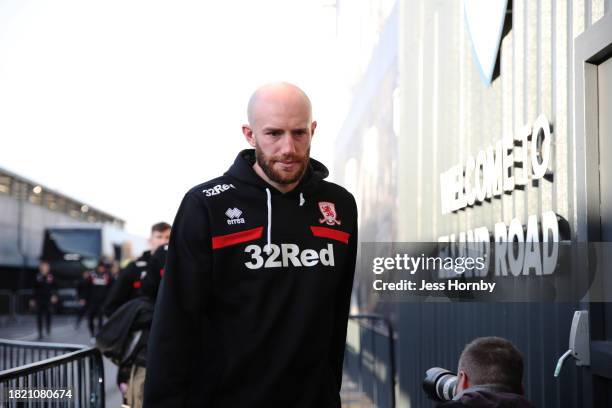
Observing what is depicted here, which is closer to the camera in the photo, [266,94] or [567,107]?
[266,94]

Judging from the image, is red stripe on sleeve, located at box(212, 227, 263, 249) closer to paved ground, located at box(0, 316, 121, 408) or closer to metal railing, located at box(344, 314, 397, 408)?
metal railing, located at box(344, 314, 397, 408)

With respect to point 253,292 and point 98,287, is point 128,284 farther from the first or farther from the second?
point 98,287

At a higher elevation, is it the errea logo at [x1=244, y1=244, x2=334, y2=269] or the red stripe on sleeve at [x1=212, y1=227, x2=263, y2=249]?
the red stripe on sleeve at [x1=212, y1=227, x2=263, y2=249]

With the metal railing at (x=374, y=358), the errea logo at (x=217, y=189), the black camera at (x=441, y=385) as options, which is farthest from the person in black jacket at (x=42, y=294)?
the errea logo at (x=217, y=189)

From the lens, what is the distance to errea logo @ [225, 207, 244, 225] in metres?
2.54

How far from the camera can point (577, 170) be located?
3527mm

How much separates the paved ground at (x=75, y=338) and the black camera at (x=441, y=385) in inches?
219

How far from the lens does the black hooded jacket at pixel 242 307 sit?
2.48 m

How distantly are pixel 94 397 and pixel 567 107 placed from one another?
10.4ft

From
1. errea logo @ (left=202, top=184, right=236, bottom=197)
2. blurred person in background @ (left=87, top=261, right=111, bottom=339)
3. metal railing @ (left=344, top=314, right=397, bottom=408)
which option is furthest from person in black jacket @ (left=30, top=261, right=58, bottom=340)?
errea logo @ (left=202, top=184, right=236, bottom=197)

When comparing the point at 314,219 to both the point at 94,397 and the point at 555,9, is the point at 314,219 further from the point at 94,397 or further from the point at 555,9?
the point at 94,397

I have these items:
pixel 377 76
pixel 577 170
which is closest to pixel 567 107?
pixel 577 170

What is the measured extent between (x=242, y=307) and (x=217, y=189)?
1.15 ft

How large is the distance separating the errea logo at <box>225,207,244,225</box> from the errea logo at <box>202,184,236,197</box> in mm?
68
